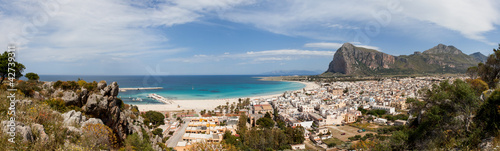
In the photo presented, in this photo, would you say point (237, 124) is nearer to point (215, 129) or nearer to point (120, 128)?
point (215, 129)

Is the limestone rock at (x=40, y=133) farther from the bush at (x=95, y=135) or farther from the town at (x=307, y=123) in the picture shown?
the town at (x=307, y=123)

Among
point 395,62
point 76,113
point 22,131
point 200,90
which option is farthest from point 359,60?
point 22,131

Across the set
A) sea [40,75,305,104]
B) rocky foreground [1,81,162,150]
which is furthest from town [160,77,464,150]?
sea [40,75,305,104]

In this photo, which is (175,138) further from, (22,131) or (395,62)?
(395,62)

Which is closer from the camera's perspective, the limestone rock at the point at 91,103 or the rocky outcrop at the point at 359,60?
the limestone rock at the point at 91,103

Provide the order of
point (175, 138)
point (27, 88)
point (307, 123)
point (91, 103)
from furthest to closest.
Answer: point (307, 123) → point (175, 138) → point (91, 103) → point (27, 88)

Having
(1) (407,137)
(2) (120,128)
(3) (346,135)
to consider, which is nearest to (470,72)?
(3) (346,135)

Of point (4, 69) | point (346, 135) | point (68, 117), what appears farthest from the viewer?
point (346, 135)

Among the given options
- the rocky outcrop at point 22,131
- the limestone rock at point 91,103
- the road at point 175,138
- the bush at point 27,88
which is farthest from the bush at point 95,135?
the road at point 175,138
